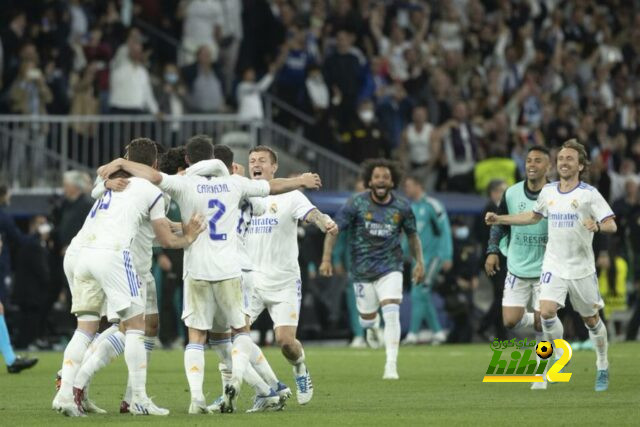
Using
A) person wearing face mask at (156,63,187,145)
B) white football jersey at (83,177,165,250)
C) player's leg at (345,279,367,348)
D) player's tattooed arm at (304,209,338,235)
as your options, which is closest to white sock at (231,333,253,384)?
white football jersey at (83,177,165,250)

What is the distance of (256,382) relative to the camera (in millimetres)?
13242

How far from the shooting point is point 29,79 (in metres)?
25.8

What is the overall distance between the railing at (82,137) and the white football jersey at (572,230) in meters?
11.5

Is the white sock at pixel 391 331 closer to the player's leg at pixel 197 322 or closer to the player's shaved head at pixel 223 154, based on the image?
the player's shaved head at pixel 223 154

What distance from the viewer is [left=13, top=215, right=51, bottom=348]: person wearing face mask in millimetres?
23406

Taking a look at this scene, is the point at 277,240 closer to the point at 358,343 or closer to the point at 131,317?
Result: the point at 131,317

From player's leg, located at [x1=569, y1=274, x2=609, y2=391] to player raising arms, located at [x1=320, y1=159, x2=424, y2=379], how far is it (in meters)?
2.84

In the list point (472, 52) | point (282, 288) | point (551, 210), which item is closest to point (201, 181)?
point (282, 288)

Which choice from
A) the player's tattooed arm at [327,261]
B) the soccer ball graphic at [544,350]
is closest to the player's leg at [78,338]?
the player's tattooed arm at [327,261]

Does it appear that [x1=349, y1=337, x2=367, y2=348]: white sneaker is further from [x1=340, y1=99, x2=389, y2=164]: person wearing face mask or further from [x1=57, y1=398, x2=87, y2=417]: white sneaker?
[x1=57, y1=398, x2=87, y2=417]: white sneaker

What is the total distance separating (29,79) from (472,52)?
10580mm

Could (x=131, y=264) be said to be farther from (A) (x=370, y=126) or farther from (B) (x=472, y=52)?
(B) (x=472, y=52)

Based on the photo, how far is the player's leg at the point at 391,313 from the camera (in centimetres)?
1741

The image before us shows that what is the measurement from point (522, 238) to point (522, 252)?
15 cm
